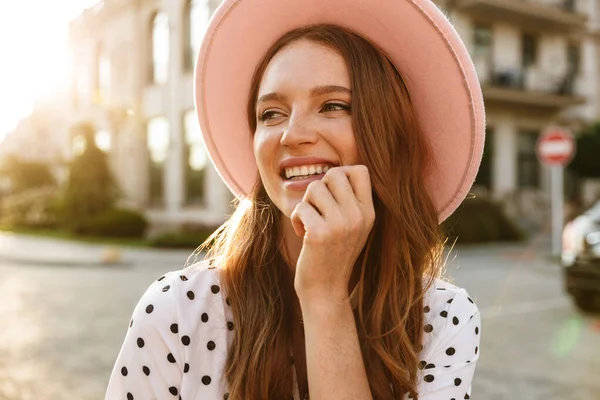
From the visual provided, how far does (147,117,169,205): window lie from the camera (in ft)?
78.9

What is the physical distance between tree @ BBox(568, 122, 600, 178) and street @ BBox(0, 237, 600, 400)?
975cm

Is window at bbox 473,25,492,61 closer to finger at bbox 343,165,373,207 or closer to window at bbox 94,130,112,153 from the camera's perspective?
window at bbox 94,130,112,153

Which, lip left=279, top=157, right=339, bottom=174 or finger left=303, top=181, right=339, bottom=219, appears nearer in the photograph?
finger left=303, top=181, right=339, bottom=219

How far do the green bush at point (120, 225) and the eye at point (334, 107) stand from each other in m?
20.2

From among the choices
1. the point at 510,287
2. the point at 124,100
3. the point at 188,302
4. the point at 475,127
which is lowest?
the point at 510,287

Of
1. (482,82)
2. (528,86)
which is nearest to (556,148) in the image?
(482,82)

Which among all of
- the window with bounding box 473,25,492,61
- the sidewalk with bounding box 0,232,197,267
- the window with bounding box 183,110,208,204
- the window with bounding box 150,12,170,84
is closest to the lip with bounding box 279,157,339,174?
the sidewalk with bounding box 0,232,197,267

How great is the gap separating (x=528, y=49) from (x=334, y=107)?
996 inches

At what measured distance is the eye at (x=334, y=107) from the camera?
1.56 metres

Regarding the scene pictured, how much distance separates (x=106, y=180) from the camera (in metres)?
23.2

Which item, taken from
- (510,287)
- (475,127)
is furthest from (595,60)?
(475,127)

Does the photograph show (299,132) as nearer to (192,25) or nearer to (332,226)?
(332,226)

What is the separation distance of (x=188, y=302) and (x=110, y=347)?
5.17 m

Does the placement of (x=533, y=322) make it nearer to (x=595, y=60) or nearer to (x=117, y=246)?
(x=117, y=246)
